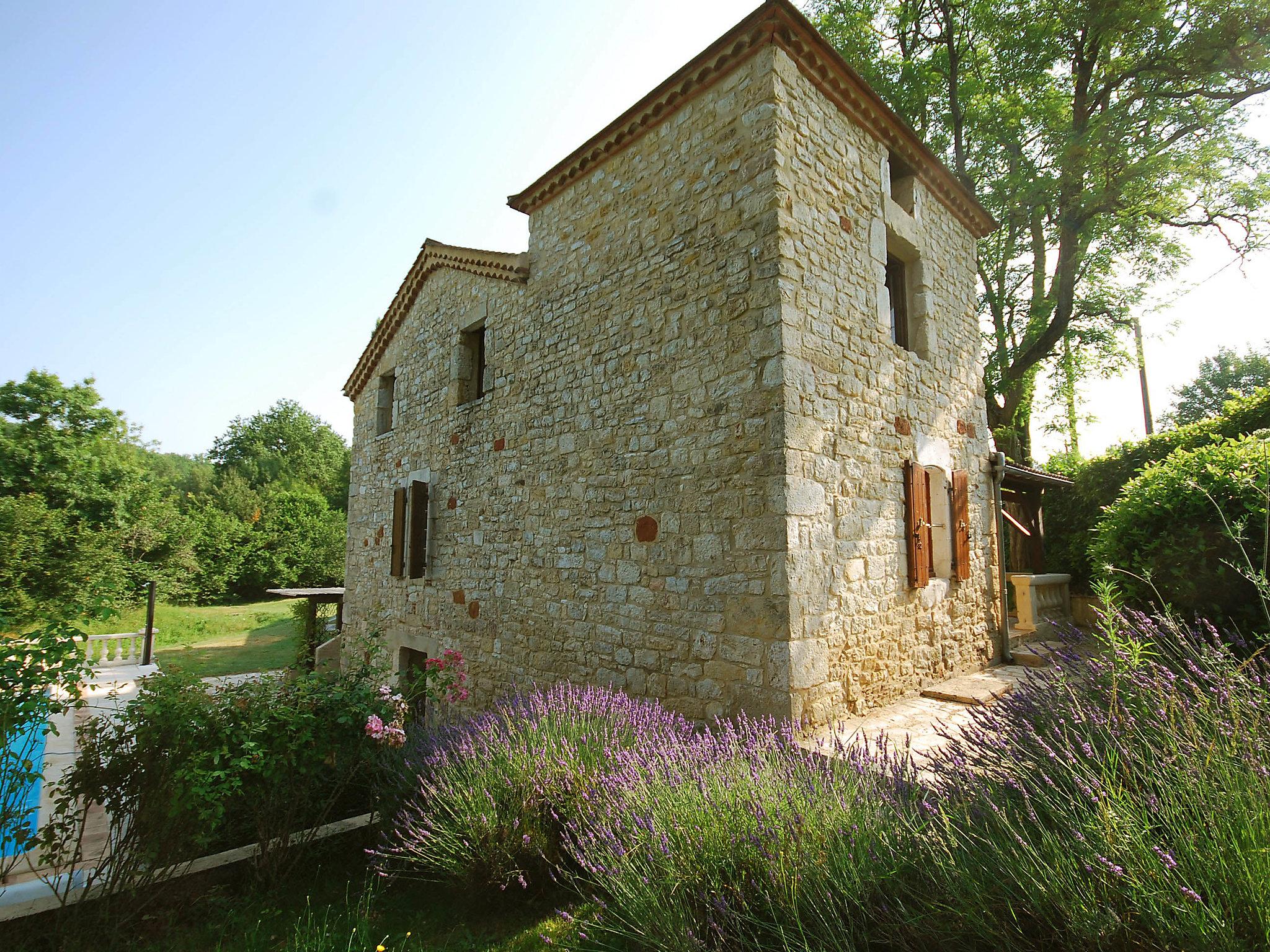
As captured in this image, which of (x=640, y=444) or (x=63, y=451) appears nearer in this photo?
(x=640, y=444)

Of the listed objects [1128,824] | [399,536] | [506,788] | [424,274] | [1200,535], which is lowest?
[506,788]

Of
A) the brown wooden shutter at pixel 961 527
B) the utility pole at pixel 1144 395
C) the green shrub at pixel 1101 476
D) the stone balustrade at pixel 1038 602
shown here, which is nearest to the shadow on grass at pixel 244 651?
the brown wooden shutter at pixel 961 527

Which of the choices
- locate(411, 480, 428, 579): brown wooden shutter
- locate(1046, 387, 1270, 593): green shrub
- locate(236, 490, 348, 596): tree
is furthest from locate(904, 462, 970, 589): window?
locate(236, 490, 348, 596): tree

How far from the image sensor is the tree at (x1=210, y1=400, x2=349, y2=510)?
33.8 m

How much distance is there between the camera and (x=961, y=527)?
664cm

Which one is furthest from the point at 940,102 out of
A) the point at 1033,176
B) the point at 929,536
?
the point at 929,536

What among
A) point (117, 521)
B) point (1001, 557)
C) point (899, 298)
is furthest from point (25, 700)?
point (117, 521)

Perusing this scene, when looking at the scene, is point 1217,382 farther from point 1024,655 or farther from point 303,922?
point 303,922

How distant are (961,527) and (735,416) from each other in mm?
3475

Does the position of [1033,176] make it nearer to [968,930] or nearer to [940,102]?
[940,102]

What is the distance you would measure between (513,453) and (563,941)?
203 inches

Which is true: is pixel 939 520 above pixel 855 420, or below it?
below

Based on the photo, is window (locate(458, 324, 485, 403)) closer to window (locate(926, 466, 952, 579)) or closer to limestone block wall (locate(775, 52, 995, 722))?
limestone block wall (locate(775, 52, 995, 722))

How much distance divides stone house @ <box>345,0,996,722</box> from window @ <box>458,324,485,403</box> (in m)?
0.32
